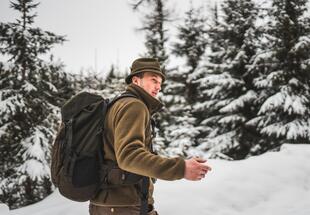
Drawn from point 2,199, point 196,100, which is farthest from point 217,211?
point 196,100

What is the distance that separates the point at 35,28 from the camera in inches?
589

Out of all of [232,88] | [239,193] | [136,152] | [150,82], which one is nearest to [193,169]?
[136,152]

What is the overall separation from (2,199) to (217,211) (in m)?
11.4

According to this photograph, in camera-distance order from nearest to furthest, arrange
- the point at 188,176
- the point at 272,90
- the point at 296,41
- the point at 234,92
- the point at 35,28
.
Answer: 1. the point at 188,176
2. the point at 35,28
3. the point at 296,41
4. the point at 272,90
5. the point at 234,92

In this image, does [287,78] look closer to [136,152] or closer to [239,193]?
[239,193]

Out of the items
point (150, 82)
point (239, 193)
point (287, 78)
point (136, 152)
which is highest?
point (287, 78)

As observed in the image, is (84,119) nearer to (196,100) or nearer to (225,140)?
(225,140)

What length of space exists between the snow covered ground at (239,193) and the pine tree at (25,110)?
257 inches

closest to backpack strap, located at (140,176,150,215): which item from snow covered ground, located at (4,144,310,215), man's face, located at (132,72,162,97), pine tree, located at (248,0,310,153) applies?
man's face, located at (132,72,162,97)

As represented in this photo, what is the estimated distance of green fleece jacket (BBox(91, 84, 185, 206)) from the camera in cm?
214

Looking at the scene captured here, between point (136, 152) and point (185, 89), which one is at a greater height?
point (185, 89)

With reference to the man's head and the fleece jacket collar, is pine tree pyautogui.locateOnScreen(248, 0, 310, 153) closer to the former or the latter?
the man's head

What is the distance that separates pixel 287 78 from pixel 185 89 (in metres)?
8.25

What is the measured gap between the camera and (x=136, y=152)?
2.14 meters
